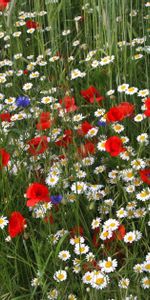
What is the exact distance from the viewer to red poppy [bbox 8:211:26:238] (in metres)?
1.85

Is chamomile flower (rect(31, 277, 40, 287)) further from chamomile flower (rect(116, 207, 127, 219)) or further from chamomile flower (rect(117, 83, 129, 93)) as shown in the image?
chamomile flower (rect(117, 83, 129, 93))

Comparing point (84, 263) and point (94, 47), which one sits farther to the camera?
point (94, 47)

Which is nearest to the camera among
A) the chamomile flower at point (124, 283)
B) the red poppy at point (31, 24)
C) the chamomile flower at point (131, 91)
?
the chamomile flower at point (124, 283)

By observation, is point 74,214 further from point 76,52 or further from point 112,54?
point 76,52

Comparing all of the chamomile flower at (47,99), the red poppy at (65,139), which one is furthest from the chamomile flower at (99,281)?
the chamomile flower at (47,99)

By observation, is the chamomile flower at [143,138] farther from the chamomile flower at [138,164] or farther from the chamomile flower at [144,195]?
the chamomile flower at [144,195]

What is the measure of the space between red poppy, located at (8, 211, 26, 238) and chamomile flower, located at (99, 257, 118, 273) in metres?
0.25

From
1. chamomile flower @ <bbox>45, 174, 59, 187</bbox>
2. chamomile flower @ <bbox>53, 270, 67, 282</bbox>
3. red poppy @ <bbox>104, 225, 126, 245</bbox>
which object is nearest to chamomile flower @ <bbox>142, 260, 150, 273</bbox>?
red poppy @ <bbox>104, 225, 126, 245</bbox>

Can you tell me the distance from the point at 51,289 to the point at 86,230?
256 millimetres

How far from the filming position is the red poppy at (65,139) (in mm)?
2240

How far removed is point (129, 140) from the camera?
2.37 metres

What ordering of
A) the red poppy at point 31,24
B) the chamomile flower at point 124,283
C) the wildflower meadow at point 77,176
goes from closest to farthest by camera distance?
1. the chamomile flower at point 124,283
2. the wildflower meadow at point 77,176
3. the red poppy at point 31,24

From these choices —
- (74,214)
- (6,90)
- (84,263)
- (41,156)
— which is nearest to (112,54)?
(6,90)

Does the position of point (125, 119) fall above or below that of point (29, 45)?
below
